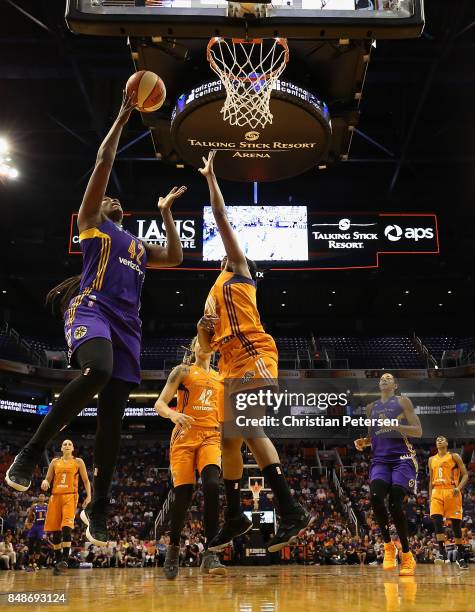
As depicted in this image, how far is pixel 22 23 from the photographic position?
13.9 meters

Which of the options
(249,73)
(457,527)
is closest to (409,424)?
(457,527)

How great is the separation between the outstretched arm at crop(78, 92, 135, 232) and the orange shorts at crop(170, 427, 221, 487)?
301 cm

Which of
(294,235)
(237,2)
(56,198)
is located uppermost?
(56,198)

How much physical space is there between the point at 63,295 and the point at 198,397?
2.80 metres

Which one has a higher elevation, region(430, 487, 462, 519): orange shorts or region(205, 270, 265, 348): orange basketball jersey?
region(205, 270, 265, 348): orange basketball jersey

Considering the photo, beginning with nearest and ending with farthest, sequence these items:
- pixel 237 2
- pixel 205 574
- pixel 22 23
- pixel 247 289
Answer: pixel 247 289, pixel 237 2, pixel 205 574, pixel 22 23

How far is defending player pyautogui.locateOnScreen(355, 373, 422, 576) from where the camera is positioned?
277 inches

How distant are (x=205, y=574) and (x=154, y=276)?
16553mm

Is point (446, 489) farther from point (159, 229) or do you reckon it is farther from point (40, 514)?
point (40, 514)

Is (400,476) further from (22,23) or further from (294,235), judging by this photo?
(22,23)

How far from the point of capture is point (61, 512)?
9.75m

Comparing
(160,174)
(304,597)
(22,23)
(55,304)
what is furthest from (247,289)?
(160,174)

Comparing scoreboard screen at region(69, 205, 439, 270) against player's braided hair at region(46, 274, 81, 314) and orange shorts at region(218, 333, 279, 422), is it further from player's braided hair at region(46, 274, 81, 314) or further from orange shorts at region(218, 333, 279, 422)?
player's braided hair at region(46, 274, 81, 314)

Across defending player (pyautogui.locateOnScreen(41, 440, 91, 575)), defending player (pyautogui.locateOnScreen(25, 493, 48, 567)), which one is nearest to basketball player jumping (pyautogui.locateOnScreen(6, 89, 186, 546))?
defending player (pyautogui.locateOnScreen(41, 440, 91, 575))
